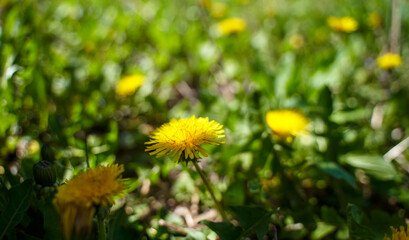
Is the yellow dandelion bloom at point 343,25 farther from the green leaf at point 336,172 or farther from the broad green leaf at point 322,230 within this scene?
the broad green leaf at point 322,230

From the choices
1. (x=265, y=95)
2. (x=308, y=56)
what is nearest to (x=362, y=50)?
(x=308, y=56)

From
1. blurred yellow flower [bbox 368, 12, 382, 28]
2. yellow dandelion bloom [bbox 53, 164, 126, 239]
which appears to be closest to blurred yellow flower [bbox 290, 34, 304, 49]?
blurred yellow flower [bbox 368, 12, 382, 28]

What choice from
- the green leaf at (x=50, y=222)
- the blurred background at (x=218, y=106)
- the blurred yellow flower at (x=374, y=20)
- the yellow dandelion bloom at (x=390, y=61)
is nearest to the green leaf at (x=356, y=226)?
the blurred background at (x=218, y=106)

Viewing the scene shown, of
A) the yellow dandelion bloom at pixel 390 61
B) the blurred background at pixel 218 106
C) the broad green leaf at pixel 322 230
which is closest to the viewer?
the broad green leaf at pixel 322 230

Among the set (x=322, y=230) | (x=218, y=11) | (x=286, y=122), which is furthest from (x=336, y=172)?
(x=218, y=11)

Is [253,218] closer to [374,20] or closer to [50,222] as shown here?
[50,222]

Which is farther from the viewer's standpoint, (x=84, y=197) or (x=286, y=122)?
(x=286, y=122)

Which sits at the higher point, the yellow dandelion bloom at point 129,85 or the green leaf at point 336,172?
the yellow dandelion bloom at point 129,85

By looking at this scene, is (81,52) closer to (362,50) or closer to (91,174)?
(91,174)
